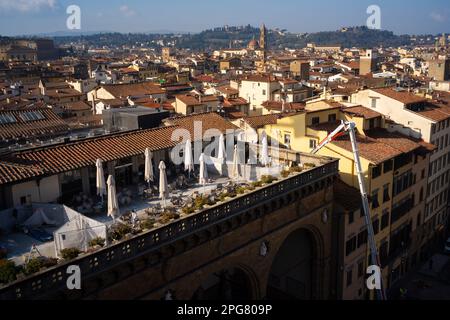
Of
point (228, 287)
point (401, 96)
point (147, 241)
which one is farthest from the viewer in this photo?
point (401, 96)

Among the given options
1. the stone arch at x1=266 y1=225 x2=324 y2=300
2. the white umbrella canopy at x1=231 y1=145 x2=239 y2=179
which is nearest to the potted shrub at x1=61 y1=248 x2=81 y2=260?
the white umbrella canopy at x1=231 y1=145 x2=239 y2=179

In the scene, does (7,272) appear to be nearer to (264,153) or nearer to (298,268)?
(264,153)

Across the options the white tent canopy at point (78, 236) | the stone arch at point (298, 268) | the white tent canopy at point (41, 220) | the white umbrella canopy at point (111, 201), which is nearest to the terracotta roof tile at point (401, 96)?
the stone arch at point (298, 268)

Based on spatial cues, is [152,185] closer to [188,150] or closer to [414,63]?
[188,150]

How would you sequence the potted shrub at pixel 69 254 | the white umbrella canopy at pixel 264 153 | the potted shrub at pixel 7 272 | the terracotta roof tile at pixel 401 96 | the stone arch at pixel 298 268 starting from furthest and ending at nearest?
the terracotta roof tile at pixel 401 96 < the stone arch at pixel 298 268 < the white umbrella canopy at pixel 264 153 < the potted shrub at pixel 69 254 < the potted shrub at pixel 7 272

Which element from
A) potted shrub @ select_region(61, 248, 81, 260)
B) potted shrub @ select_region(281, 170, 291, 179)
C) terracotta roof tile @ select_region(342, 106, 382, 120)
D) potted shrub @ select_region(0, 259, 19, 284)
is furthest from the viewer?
terracotta roof tile @ select_region(342, 106, 382, 120)

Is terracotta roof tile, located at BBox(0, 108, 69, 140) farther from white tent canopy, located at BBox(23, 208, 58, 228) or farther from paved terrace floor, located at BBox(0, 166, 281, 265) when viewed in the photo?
white tent canopy, located at BBox(23, 208, 58, 228)

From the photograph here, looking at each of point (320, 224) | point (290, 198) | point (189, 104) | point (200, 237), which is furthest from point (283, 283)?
point (189, 104)

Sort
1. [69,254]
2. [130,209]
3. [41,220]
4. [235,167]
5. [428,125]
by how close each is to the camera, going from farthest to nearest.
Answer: [428,125] < [235,167] < [130,209] < [41,220] < [69,254]

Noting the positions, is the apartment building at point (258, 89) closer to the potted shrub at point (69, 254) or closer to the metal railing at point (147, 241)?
the metal railing at point (147, 241)

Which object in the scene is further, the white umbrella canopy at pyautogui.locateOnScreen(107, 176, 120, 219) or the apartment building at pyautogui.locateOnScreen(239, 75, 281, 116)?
the apartment building at pyautogui.locateOnScreen(239, 75, 281, 116)

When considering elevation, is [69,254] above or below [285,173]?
below

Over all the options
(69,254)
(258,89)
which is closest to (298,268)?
(69,254)
